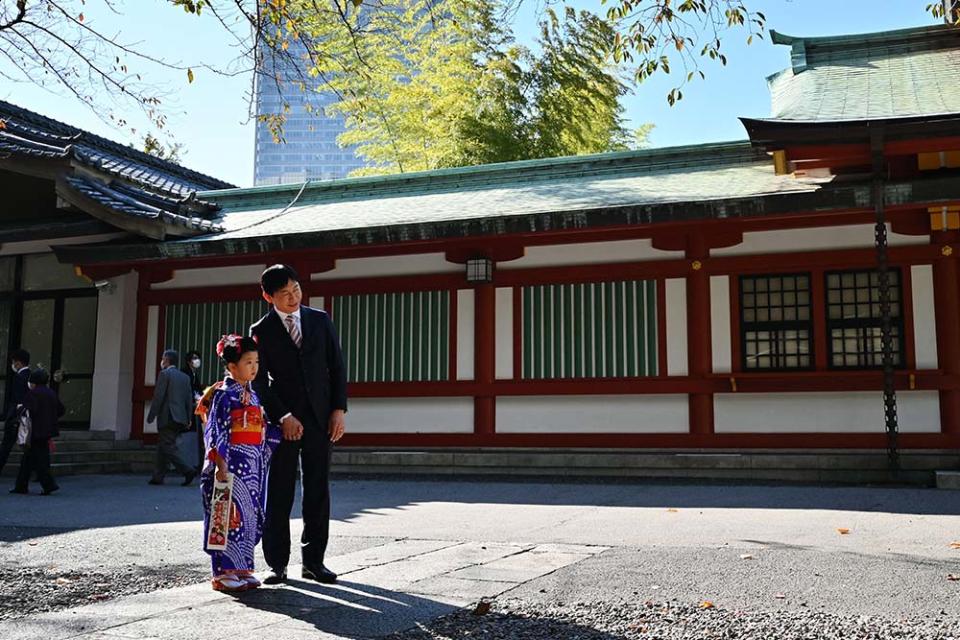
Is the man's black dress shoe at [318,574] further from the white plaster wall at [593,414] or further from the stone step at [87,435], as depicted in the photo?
the stone step at [87,435]

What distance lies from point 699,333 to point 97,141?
43.2ft

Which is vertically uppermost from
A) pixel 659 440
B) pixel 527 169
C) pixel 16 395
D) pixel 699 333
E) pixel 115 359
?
pixel 527 169

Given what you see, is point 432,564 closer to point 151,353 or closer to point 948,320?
point 948,320

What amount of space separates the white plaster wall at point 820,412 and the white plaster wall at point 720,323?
41 centimetres

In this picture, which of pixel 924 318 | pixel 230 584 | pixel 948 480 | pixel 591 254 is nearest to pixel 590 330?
pixel 591 254

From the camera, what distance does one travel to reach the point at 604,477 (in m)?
11.2

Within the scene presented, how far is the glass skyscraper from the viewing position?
7652mm

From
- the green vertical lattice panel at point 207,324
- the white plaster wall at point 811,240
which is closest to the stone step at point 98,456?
the green vertical lattice panel at point 207,324

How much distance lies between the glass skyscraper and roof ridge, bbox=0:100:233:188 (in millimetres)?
1743

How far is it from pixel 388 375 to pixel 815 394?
560cm

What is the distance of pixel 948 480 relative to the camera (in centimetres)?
938

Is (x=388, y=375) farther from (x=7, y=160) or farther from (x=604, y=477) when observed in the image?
(x=7, y=160)

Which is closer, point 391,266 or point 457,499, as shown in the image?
point 457,499

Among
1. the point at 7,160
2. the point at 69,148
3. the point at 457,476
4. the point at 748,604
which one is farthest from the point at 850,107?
the point at 7,160
